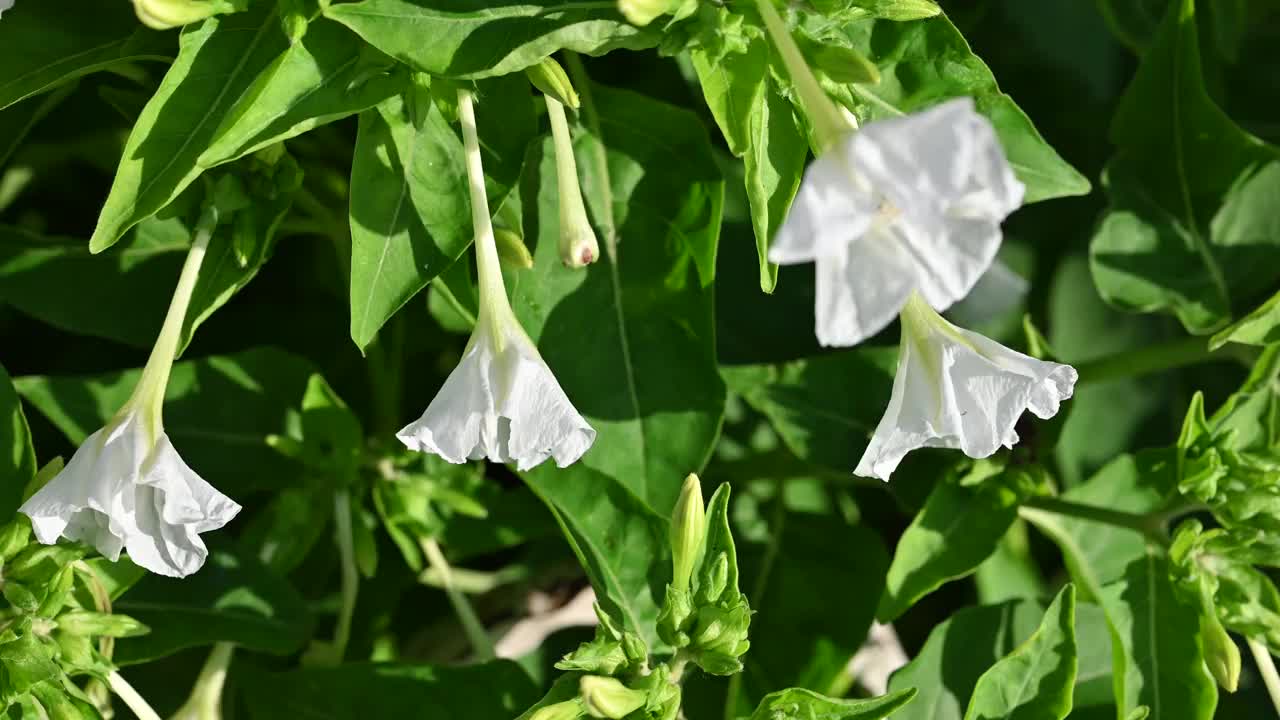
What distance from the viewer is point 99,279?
129cm

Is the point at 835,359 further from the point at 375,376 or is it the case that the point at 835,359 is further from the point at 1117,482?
the point at 375,376

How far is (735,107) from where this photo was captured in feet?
3.21

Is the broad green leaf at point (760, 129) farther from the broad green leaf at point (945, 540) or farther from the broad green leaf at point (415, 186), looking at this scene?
the broad green leaf at point (945, 540)

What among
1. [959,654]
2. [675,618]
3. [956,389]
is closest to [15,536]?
[675,618]

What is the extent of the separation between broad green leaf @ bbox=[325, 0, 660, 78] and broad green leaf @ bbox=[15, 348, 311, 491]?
489 mm

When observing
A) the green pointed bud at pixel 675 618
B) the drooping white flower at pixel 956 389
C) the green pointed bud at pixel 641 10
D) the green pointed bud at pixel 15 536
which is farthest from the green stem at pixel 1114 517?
the green pointed bud at pixel 15 536

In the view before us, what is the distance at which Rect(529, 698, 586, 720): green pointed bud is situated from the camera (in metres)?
0.96

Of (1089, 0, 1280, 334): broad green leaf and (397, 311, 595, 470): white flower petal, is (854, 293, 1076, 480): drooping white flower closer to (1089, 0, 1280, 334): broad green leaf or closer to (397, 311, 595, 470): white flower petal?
(397, 311, 595, 470): white flower petal

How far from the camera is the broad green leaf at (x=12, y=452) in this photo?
1.10m

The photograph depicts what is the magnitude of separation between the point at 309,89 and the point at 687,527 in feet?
1.38

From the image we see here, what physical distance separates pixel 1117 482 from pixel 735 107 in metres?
0.61

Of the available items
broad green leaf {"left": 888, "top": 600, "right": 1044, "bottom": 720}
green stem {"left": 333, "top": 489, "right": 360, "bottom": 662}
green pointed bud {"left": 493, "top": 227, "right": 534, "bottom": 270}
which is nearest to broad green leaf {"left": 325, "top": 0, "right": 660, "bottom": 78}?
green pointed bud {"left": 493, "top": 227, "right": 534, "bottom": 270}

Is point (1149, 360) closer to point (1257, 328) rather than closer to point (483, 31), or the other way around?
point (1257, 328)

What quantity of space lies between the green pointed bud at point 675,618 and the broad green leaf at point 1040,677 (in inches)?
11.1
